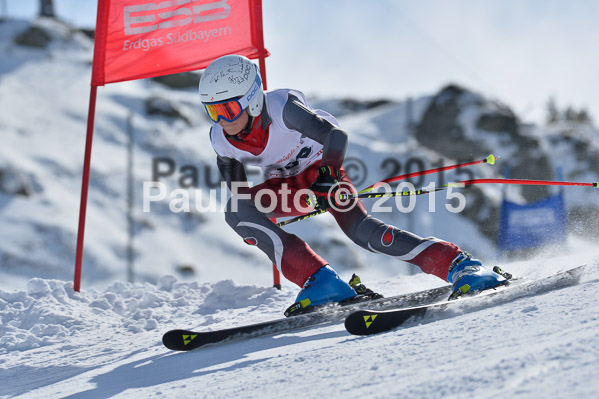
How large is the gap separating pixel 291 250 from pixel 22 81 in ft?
62.0

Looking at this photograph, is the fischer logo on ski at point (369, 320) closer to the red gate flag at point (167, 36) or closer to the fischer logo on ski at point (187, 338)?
the fischer logo on ski at point (187, 338)

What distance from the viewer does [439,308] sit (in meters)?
2.42

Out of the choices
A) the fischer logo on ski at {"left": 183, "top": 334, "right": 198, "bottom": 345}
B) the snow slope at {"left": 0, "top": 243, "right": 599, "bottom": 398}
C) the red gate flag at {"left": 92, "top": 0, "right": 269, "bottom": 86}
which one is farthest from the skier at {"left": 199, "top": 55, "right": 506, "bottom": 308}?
the red gate flag at {"left": 92, "top": 0, "right": 269, "bottom": 86}

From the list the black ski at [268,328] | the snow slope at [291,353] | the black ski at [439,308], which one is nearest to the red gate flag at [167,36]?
the snow slope at [291,353]

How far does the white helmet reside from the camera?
2.88m

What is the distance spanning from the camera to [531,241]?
7559 mm

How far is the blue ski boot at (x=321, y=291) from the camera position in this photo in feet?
9.34

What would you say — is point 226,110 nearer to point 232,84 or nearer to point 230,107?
point 230,107

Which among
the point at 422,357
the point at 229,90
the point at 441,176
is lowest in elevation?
the point at 422,357

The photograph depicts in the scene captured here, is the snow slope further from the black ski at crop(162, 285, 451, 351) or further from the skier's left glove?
the skier's left glove

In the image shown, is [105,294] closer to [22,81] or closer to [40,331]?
[40,331]

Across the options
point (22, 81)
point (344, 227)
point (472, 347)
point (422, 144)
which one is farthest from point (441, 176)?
point (22, 81)

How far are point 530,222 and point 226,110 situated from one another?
578 centimetres

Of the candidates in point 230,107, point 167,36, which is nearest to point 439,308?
point 230,107
